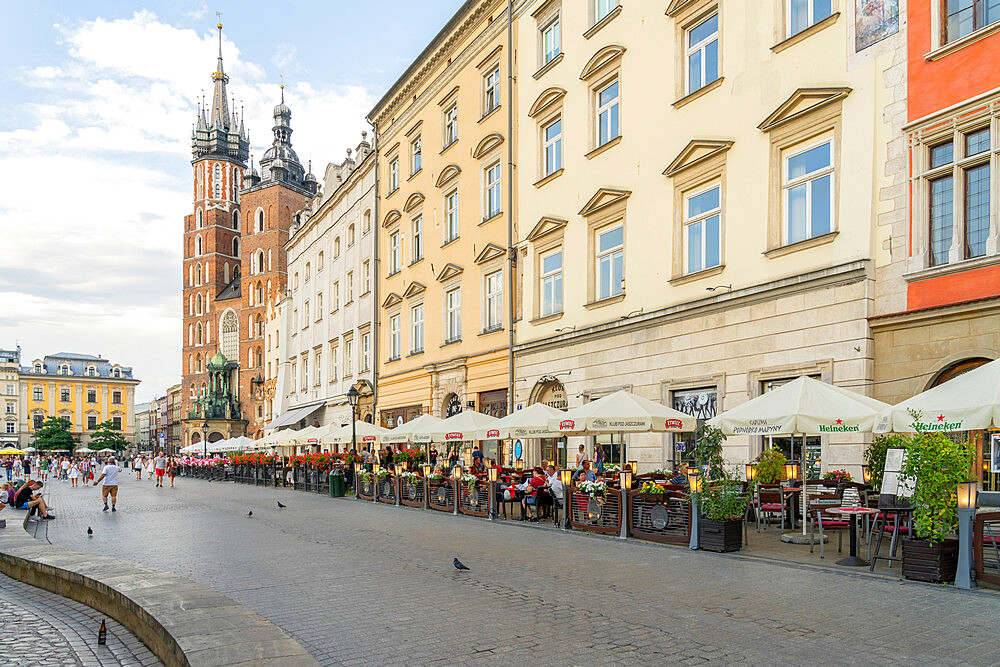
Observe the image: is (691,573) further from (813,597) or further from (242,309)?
(242,309)

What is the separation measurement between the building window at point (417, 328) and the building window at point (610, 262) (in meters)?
13.7

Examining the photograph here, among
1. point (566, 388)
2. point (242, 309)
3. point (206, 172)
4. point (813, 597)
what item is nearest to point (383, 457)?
point (566, 388)

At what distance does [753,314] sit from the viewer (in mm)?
17359

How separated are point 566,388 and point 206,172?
316 feet

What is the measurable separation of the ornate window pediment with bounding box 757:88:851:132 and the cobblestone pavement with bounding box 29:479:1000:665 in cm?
908

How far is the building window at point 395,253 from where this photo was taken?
3781 cm

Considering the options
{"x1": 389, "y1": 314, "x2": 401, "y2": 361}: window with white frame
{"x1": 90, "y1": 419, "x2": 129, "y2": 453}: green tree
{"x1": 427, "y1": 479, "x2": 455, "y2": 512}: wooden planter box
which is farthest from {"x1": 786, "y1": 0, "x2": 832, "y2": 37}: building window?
{"x1": 90, "y1": 419, "x2": 129, "y2": 453}: green tree

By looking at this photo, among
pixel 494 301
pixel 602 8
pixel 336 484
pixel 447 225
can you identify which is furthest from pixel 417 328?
pixel 602 8

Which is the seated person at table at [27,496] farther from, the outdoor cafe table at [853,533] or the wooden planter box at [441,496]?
the outdoor cafe table at [853,533]

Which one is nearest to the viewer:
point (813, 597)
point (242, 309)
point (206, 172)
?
point (813, 597)

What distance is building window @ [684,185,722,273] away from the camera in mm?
18828

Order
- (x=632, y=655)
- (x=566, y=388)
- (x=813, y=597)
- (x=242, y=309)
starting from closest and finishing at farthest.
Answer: (x=632, y=655)
(x=813, y=597)
(x=566, y=388)
(x=242, y=309)

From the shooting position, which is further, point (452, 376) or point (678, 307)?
point (452, 376)

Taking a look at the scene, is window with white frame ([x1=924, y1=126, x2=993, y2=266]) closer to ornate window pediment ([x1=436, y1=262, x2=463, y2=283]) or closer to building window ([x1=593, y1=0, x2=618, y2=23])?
building window ([x1=593, y1=0, x2=618, y2=23])
